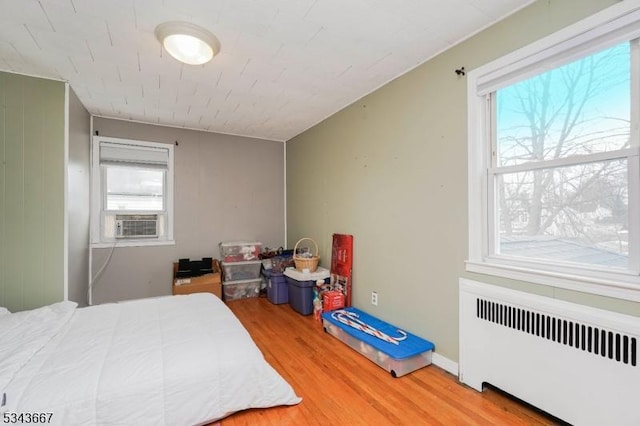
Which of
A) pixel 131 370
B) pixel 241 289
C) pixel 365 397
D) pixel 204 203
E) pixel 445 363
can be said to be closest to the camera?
pixel 131 370

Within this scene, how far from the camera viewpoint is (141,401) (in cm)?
139

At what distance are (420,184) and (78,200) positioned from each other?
3.42 m

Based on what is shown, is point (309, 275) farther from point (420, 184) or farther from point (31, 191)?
point (31, 191)

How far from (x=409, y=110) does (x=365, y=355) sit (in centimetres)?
213

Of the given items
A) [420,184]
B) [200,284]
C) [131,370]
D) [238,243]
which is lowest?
[200,284]

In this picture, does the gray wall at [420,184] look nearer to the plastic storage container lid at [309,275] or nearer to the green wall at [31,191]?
the plastic storage container lid at [309,275]

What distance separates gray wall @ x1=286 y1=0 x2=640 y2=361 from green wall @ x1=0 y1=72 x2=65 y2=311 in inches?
108

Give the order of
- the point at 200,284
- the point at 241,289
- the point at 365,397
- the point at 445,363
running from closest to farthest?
the point at 365,397, the point at 445,363, the point at 200,284, the point at 241,289

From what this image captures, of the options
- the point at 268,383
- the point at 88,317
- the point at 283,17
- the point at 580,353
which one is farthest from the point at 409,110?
the point at 88,317

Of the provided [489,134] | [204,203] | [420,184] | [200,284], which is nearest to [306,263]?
[200,284]

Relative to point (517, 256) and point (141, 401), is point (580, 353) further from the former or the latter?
point (141, 401)

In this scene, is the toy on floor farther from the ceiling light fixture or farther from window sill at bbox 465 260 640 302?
the ceiling light fixture

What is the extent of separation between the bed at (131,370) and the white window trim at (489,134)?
1631 mm

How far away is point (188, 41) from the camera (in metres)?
1.96
